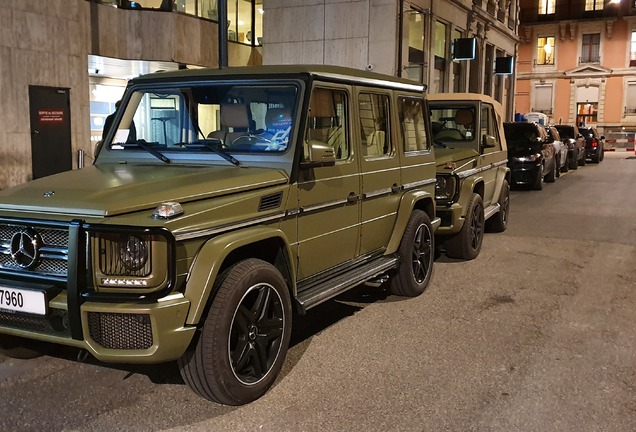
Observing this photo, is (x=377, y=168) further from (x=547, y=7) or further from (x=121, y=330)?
(x=547, y=7)

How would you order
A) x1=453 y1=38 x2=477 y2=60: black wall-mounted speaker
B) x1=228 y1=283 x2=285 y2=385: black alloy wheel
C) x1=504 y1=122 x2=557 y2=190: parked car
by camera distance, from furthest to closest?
x1=453 y1=38 x2=477 y2=60: black wall-mounted speaker
x1=504 y1=122 x2=557 y2=190: parked car
x1=228 y1=283 x2=285 y2=385: black alloy wheel

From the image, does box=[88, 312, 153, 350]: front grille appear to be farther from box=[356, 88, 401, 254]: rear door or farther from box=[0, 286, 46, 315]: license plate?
box=[356, 88, 401, 254]: rear door

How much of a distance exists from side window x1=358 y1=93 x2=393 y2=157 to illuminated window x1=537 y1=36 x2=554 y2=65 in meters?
54.1

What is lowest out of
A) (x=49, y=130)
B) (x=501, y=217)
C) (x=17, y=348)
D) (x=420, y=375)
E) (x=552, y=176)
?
(x=420, y=375)

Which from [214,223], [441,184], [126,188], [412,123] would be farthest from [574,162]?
[126,188]

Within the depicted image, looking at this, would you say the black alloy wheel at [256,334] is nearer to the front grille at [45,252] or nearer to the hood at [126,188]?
the hood at [126,188]

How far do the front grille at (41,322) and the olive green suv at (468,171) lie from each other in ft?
16.5

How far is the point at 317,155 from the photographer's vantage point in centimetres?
461

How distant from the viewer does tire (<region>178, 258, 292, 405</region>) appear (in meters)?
3.84

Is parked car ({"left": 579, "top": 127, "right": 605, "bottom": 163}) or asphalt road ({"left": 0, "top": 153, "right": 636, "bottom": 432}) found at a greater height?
parked car ({"left": 579, "top": 127, "right": 605, "bottom": 163})

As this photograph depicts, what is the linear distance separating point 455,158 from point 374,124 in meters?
2.73

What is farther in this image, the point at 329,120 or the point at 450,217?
the point at 450,217

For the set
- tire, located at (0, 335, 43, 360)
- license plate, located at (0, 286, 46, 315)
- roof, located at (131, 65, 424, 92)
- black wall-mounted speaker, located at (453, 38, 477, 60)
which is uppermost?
black wall-mounted speaker, located at (453, 38, 477, 60)

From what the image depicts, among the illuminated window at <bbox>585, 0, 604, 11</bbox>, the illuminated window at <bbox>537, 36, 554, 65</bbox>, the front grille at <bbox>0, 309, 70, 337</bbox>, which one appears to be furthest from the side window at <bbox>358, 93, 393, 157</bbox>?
the illuminated window at <bbox>585, 0, 604, 11</bbox>
